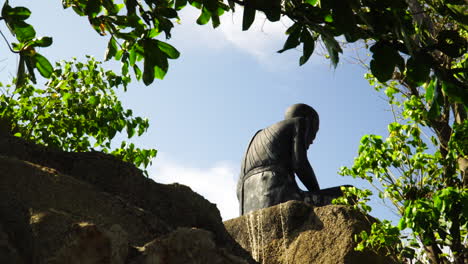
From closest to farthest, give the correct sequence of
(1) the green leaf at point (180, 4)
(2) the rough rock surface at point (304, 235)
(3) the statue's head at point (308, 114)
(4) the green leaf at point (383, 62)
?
(4) the green leaf at point (383, 62)
(1) the green leaf at point (180, 4)
(2) the rough rock surface at point (304, 235)
(3) the statue's head at point (308, 114)

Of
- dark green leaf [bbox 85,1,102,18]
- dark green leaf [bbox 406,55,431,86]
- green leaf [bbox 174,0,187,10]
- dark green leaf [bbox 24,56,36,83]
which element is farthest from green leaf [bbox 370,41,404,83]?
dark green leaf [bbox 24,56,36,83]

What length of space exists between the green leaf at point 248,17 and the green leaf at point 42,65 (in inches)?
40.4

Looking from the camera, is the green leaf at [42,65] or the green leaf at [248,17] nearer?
the green leaf at [248,17]

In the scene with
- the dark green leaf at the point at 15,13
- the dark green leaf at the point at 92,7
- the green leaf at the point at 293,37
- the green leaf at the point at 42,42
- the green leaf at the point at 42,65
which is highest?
the dark green leaf at the point at 92,7

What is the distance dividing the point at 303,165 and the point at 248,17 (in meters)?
6.50

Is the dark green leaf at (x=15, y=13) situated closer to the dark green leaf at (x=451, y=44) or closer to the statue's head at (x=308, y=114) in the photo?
the dark green leaf at (x=451, y=44)

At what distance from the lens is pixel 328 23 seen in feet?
9.13

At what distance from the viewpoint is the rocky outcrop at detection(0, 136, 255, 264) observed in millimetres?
3061

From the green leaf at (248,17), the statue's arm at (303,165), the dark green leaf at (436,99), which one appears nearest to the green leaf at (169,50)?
the green leaf at (248,17)

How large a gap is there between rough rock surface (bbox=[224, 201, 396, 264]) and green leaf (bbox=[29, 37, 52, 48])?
4.43m

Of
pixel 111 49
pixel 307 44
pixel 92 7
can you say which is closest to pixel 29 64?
pixel 92 7

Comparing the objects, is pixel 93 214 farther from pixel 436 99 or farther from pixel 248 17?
pixel 436 99

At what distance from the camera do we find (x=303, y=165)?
9.05 m

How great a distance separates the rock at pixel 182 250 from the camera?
3244 millimetres
